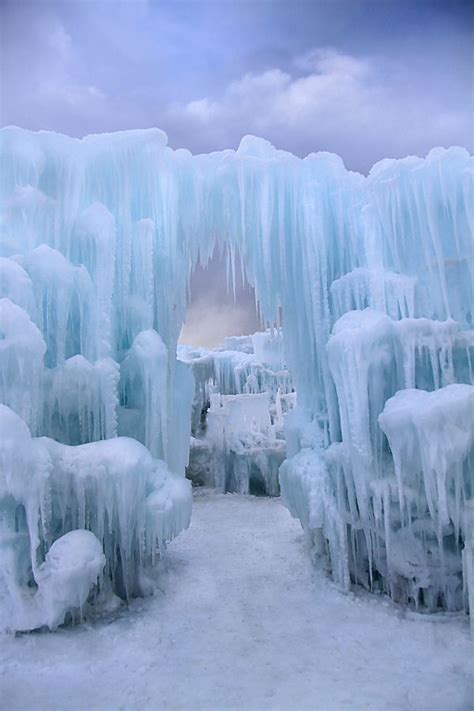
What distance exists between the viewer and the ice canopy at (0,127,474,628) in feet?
20.5

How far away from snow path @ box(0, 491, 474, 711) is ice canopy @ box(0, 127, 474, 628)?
0.59 meters

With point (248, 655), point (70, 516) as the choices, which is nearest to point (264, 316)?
point (70, 516)

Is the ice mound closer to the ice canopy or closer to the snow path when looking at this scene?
the ice canopy

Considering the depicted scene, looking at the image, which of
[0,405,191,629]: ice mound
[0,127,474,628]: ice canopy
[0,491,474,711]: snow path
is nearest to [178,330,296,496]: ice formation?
[0,127,474,628]: ice canopy

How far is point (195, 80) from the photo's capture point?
10.5 metres

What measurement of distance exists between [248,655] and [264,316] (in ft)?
21.0

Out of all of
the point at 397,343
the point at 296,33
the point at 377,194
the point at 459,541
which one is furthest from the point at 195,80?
the point at 459,541

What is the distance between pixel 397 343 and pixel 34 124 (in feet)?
27.6

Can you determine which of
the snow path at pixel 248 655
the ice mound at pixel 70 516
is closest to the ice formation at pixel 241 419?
the snow path at pixel 248 655

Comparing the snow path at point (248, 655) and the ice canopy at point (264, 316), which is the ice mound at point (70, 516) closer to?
the ice canopy at point (264, 316)

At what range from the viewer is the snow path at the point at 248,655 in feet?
15.7

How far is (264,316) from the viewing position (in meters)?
10.1

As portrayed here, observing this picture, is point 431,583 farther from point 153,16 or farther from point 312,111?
point 312,111

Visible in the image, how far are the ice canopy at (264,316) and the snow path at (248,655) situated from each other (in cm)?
59
